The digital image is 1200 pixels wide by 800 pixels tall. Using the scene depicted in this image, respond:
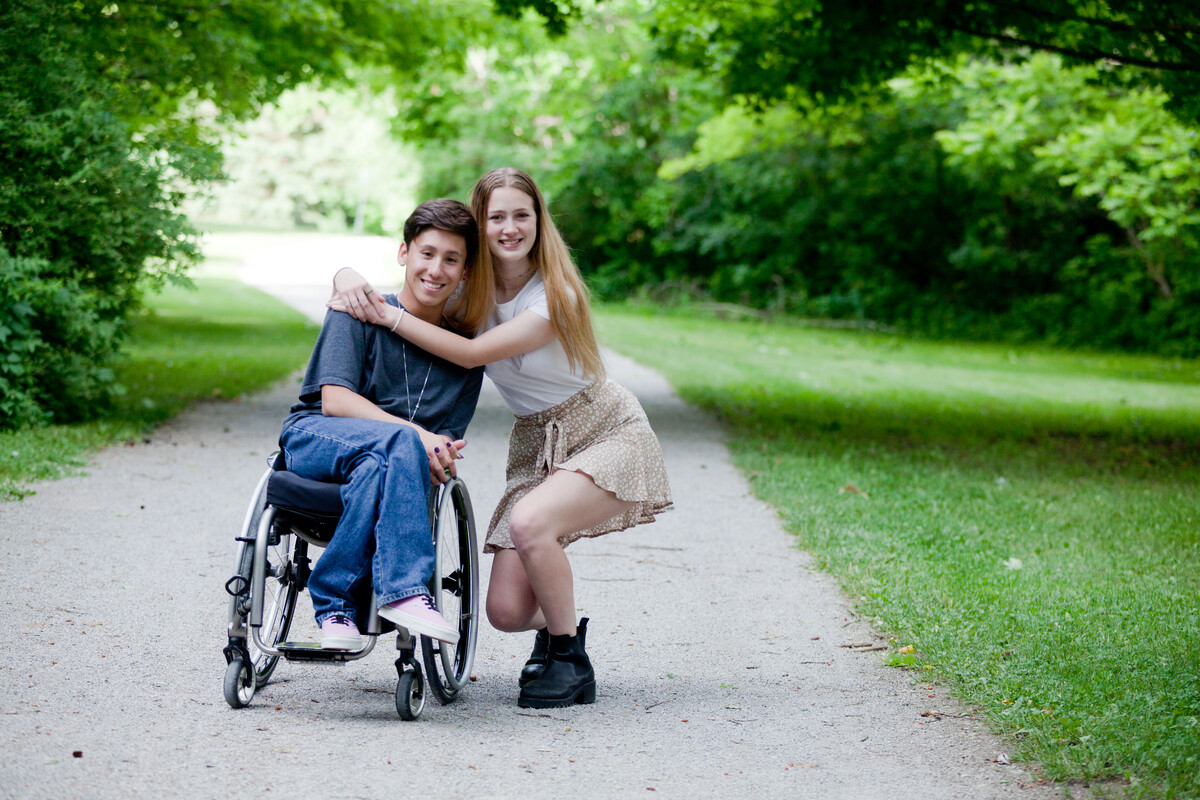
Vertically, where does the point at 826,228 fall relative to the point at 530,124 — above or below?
below

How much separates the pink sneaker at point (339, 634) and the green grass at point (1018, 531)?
208cm

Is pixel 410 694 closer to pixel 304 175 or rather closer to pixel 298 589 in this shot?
pixel 298 589

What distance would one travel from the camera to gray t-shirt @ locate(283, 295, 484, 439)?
3.83 meters

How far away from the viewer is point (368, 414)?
3.80m

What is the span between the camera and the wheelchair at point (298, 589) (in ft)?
11.9

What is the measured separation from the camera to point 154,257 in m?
9.91

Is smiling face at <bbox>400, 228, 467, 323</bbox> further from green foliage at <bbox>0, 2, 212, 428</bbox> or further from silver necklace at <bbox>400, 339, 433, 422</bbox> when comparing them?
green foliage at <bbox>0, 2, 212, 428</bbox>

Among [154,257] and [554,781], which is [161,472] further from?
[554,781]

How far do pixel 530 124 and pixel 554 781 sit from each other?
32.5m

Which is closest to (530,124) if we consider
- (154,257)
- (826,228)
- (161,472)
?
(826,228)

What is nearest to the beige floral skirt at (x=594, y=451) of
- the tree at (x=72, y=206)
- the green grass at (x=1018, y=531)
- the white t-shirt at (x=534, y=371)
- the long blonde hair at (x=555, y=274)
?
the white t-shirt at (x=534, y=371)

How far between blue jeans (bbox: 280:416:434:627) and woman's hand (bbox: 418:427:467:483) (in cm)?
8

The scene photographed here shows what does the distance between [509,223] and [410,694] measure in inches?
62.4

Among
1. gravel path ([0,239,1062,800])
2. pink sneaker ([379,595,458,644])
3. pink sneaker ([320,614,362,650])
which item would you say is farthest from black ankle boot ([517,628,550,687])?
pink sneaker ([320,614,362,650])
